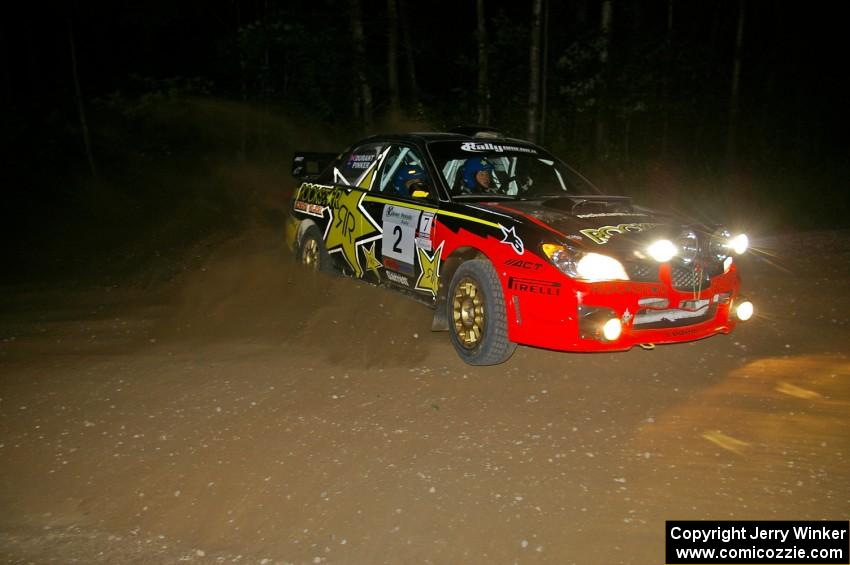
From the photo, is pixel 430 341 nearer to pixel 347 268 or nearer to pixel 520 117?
pixel 347 268

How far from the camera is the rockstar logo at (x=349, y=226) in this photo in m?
6.94

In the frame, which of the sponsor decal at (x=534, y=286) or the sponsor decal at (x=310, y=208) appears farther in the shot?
the sponsor decal at (x=310, y=208)

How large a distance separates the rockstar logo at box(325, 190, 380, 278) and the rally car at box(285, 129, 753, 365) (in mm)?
20

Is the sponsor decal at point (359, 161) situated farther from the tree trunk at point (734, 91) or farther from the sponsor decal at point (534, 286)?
the tree trunk at point (734, 91)

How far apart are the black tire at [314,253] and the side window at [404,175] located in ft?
3.71

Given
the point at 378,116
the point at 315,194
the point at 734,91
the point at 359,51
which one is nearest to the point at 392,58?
the point at 359,51

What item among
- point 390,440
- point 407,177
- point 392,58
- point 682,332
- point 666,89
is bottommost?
point 390,440

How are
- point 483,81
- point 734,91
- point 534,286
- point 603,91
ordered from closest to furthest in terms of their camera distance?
point 534,286
point 603,91
point 483,81
point 734,91

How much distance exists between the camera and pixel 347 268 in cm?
731

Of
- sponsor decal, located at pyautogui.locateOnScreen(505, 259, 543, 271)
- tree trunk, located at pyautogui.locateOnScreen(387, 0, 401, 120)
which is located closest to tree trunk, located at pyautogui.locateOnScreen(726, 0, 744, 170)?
tree trunk, located at pyautogui.locateOnScreen(387, 0, 401, 120)

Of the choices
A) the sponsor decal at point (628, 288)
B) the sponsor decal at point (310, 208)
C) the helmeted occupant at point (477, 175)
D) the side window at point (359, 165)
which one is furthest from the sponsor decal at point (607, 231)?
the sponsor decal at point (310, 208)

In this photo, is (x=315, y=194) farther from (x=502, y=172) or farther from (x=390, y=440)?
(x=390, y=440)

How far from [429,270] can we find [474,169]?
1021 mm

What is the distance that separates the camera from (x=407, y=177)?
6.63m
